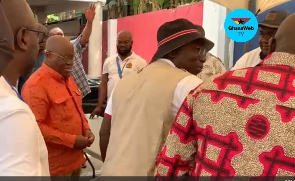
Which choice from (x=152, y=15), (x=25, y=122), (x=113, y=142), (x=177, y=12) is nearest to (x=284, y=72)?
(x=25, y=122)

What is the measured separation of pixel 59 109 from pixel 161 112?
0.81 meters

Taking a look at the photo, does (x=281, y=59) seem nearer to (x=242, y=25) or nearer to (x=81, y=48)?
(x=242, y=25)

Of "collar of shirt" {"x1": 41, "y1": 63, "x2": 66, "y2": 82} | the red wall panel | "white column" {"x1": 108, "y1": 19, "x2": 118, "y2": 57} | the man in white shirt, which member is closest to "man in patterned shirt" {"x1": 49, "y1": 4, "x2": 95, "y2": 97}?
"collar of shirt" {"x1": 41, "y1": 63, "x2": 66, "y2": 82}

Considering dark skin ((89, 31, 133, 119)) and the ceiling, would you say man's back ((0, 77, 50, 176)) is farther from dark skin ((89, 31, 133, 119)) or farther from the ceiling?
the ceiling

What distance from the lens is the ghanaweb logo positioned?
3252 mm

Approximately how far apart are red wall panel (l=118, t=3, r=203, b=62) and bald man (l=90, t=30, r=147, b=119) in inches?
73.3

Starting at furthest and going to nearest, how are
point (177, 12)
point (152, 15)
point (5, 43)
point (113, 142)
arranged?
point (152, 15) < point (177, 12) < point (113, 142) < point (5, 43)

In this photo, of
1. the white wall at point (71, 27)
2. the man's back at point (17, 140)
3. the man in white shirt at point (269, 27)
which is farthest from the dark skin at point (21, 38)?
the white wall at point (71, 27)

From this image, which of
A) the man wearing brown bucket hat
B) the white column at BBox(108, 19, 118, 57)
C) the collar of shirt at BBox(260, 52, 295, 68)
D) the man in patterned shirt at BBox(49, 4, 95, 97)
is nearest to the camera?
the collar of shirt at BBox(260, 52, 295, 68)

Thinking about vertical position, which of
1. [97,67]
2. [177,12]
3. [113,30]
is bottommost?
[97,67]

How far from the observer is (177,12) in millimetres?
6516

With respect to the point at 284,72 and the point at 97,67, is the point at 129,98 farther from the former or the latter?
the point at 97,67

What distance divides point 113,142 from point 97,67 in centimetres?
782

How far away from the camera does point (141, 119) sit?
178cm
